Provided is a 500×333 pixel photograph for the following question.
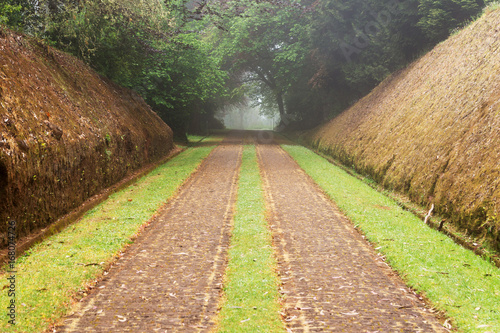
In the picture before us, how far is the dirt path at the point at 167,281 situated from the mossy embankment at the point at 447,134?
15.1 feet

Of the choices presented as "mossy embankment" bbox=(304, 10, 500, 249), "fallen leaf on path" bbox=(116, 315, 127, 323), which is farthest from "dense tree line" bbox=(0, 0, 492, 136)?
"fallen leaf on path" bbox=(116, 315, 127, 323)

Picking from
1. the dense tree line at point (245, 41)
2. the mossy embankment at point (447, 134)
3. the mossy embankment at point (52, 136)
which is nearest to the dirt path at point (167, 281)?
the mossy embankment at point (52, 136)

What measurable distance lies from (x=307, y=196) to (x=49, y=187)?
639 centimetres

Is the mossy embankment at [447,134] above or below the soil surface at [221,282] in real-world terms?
above

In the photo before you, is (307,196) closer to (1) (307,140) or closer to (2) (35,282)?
(2) (35,282)

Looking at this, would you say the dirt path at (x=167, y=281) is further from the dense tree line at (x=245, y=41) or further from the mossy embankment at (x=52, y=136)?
the dense tree line at (x=245, y=41)

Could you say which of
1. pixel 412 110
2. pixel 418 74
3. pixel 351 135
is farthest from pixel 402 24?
pixel 412 110

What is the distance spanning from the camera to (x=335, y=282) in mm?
5223

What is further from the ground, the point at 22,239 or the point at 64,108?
the point at 64,108

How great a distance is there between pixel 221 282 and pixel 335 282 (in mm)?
1535

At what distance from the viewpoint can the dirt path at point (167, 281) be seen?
13.6ft

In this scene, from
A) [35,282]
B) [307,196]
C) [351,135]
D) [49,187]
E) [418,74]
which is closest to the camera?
[35,282]

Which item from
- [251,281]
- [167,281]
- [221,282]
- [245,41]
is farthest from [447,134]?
[245,41]

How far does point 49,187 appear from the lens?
7.37m
